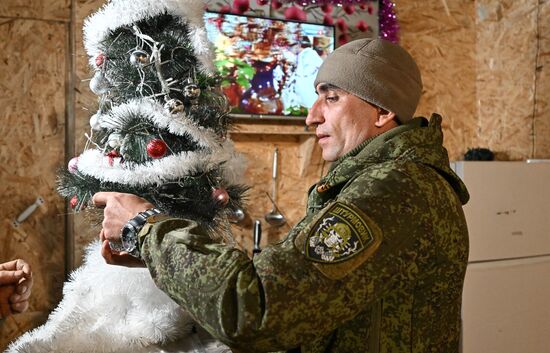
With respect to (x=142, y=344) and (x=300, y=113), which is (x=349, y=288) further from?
(x=300, y=113)

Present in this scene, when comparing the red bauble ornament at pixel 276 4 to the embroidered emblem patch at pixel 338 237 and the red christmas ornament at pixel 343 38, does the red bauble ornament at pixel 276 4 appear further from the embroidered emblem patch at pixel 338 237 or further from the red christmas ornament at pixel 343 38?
the embroidered emblem patch at pixel 338 237

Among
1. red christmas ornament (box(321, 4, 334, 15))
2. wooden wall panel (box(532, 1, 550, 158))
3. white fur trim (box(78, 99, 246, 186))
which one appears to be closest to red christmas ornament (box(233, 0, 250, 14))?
red christmas ornament (box(321, 4, 334, 15))

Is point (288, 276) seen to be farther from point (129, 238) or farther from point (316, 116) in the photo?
point (316, 116)

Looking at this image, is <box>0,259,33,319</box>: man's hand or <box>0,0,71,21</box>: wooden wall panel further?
<box>0,0,71,21</box>: wooden wall panel

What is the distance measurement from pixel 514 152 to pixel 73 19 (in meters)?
2.74

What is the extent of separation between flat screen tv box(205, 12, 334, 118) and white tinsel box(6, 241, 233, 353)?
126 centimetres

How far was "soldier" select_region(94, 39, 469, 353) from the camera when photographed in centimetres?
84

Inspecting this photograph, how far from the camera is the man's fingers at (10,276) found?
1527mm

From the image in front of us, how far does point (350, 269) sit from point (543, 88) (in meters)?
3.15

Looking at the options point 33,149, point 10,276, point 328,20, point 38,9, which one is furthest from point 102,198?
point 328,20

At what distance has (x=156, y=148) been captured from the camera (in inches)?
69.2

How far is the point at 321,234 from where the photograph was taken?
88cm

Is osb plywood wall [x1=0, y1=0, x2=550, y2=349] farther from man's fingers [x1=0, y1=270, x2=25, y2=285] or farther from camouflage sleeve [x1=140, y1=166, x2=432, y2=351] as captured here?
camouflage sleeve [x1=140, y1=166, x2=432, y2=351]

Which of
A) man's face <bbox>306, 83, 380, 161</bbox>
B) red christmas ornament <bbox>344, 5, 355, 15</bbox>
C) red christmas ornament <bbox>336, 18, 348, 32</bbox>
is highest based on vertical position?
red christmas ornament <bbox>344, 5, 355, 15</bbox>
